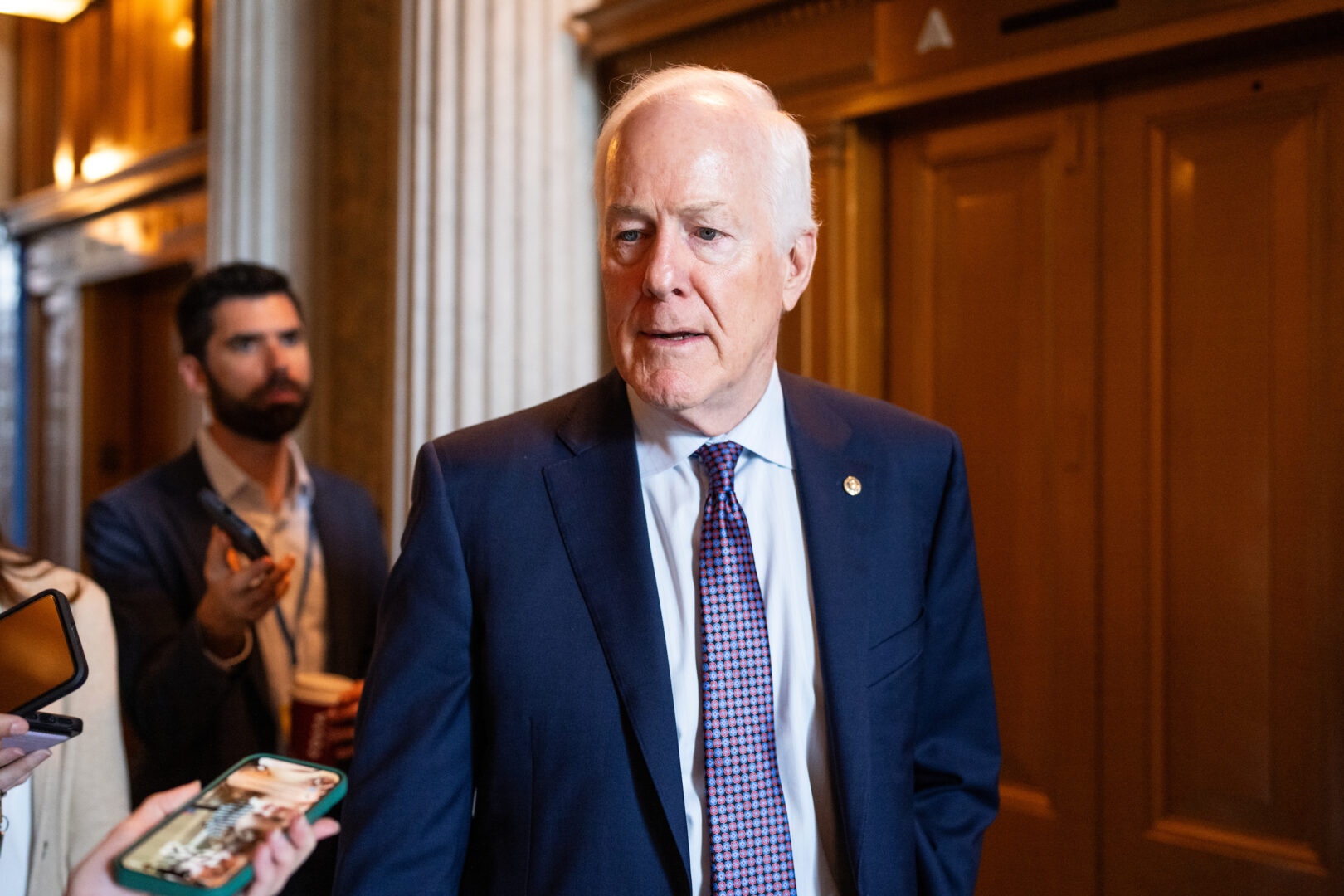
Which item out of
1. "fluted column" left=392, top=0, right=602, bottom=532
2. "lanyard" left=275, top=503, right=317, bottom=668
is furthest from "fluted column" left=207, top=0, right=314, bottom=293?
"lanyard" left=275, top=503, right=317, bottom=668

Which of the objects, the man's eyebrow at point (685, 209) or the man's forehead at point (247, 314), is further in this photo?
the man's forehead at point (247, 314)

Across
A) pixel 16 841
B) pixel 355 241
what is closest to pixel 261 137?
pixel 355 241

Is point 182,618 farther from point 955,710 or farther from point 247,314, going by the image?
point 955,710

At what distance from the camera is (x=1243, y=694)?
2.18 meters

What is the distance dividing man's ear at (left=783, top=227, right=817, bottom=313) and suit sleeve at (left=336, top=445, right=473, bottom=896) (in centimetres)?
56

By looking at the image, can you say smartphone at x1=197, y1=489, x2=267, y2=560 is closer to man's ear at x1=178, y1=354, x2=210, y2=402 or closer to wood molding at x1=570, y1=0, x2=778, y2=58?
man's ear at x1=178, y1=354, x2=210, y2=402

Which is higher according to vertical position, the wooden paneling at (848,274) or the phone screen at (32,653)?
the wooden paneling at (848,274)

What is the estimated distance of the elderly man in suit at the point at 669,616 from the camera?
4.32 ft

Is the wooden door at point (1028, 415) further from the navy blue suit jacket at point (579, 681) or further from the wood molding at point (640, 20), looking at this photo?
the navy blue suit jacket at point (579, 681)

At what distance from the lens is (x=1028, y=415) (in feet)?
8.21

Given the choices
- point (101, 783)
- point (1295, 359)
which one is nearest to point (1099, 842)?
point (1295, 359)

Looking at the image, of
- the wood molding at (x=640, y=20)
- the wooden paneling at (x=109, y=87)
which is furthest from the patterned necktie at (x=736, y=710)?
the wooden paneling at (x=109, y=87)

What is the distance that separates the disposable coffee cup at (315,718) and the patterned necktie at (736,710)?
852 millimetres

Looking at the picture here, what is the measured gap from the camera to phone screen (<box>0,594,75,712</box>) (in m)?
1.18
